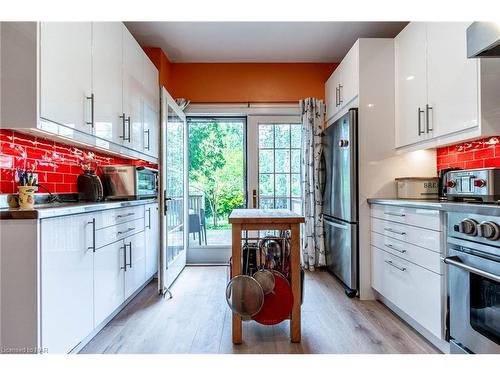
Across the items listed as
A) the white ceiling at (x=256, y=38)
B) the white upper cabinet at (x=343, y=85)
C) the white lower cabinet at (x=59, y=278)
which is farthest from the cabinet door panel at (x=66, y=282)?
the white upper cabinet at (x=343, y=85)

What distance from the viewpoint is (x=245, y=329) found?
215 cm

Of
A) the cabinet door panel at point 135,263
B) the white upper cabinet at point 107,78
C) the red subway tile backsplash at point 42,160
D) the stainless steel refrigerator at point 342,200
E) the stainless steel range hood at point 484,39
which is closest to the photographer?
the stainless steel range hood at point 484,39

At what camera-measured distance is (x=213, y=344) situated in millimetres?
1911

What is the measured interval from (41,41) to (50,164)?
0.89m

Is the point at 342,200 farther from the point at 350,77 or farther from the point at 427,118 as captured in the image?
the point at 350,77

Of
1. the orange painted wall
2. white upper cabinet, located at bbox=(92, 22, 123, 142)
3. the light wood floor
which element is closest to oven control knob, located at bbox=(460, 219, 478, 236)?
the light wood floor

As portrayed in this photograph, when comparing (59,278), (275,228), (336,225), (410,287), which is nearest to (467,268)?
(410,287)

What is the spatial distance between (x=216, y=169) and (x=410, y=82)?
314 cm

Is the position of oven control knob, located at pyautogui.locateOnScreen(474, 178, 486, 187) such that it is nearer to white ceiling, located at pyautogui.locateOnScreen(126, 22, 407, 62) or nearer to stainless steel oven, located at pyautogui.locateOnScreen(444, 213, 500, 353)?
stainless steel oven, located at pyautogui.locateOnScreen(444, 213, 500, 353)

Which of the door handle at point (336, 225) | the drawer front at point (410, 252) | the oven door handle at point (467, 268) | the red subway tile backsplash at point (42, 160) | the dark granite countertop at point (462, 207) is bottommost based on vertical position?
the drawer front at point (410, 252)

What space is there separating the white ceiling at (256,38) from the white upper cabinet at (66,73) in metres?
1.28

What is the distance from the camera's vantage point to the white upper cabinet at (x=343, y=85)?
2.85 meters

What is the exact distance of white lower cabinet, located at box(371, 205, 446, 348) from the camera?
1.81 m

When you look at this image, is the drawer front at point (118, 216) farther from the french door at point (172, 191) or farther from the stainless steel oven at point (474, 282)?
the stainless steel oven at point (474, 282)
